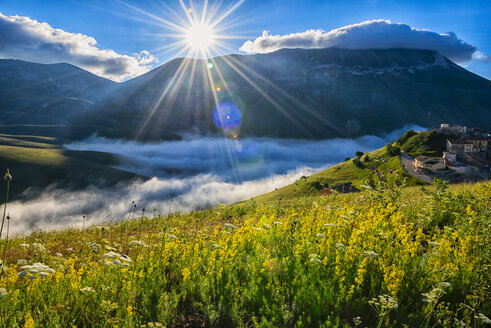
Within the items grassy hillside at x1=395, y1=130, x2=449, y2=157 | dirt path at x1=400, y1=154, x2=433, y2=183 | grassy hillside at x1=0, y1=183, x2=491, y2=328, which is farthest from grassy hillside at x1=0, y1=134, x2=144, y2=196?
grassy hillside at x1=0, y1=183, x2=491, y2=328

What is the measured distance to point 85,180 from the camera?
178250 millimetres

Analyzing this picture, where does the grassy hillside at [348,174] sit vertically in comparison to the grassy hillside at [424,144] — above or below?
below

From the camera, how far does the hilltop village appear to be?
342 ft

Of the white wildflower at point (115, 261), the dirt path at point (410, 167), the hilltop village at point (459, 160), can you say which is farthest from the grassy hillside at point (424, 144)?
the white wildflower at point (115, 261)

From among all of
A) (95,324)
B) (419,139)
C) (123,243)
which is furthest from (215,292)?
(419,139)

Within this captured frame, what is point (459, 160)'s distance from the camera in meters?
121

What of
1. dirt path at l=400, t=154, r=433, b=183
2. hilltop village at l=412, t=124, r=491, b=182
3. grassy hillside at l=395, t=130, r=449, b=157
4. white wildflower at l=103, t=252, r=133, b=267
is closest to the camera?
white wildflower at l=103, t=252, r=133, b=267

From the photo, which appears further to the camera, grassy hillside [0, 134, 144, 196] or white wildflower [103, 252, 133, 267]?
grassy hillside [0, 134, 144, 196]

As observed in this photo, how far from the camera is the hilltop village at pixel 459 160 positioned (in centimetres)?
10438

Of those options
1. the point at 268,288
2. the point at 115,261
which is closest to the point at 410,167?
the point at 268,288

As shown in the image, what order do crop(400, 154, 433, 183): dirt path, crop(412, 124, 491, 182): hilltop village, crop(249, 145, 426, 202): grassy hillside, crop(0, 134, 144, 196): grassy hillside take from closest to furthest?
crop(400, 154, 433, 183): dirt path → crop(412, 124, 491, 182): hilltop village → crop(249, 145, 426, 202): grassy hillside → crop(0, 134, 144, 196): grassy hillside

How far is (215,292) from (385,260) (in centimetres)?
335

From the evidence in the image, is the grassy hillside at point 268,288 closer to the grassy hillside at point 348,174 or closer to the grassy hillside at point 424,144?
the grassy hillside at point 348,174

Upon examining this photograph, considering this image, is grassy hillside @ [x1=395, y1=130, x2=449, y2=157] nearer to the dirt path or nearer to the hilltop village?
the hilltop village
